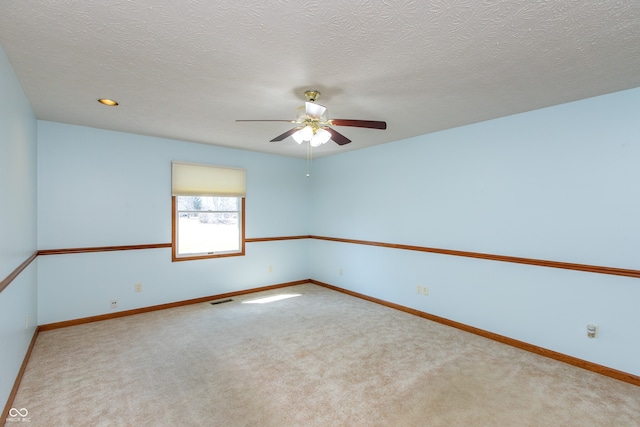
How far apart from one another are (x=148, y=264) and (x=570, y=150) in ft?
16.6

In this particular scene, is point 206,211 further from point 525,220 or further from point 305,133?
point 525,220

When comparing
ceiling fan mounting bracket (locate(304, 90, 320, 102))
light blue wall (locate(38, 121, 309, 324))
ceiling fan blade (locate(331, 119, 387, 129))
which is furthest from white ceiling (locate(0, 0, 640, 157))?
light blue wall (locate(38, 121, 309, 324))

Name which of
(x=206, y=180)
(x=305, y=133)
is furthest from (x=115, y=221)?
(x=305, y=133)

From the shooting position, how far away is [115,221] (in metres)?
4.00

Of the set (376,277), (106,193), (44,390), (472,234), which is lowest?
(44,390)

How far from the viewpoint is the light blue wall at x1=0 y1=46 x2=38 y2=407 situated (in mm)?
1991

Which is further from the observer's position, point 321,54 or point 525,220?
point 525,220

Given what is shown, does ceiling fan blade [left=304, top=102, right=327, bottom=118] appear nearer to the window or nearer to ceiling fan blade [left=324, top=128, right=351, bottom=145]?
ceiling fan blade [left=324, top=128, right=351, bottom=145]

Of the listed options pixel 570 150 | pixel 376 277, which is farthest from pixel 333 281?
pixel 570 150

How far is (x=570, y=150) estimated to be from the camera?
113 inches

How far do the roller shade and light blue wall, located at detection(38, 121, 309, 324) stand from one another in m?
0.11

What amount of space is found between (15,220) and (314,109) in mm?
2451

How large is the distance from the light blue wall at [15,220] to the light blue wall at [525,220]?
13.0ft

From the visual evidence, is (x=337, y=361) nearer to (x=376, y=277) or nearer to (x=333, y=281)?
(x=376, y=277)
